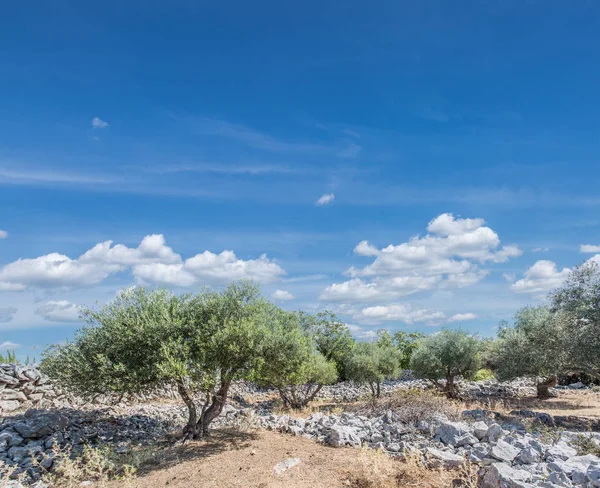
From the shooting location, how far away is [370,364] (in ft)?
92.9

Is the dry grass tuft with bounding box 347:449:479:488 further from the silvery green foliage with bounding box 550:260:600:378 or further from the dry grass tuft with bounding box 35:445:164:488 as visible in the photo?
the silvery green foliage with bounding box 550:260:600:378

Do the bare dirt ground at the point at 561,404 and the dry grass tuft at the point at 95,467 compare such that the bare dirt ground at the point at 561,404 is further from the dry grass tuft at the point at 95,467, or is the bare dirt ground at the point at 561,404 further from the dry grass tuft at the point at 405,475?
the dry grass tuft at the point at 95,467

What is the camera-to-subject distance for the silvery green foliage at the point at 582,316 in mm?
18859

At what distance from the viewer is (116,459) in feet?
44.6

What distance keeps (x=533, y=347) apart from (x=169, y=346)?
64.6 ft

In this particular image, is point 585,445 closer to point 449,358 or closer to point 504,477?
point 504,477

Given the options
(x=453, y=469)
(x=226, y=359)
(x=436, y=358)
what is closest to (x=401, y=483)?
(x=453, y=469)

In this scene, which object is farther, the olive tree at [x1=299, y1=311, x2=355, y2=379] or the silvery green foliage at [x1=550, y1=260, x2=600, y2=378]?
the olive tree at [x1=299, y1=311, x2=355, y2=379]

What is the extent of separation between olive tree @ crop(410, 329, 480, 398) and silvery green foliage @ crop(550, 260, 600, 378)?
8615 mm

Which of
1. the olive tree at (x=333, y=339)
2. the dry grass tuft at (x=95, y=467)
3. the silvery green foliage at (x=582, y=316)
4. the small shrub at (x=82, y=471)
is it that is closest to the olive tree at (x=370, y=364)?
the olive tree at (x=333, y=339)

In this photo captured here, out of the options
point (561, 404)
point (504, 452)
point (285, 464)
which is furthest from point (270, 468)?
point (561, 404)

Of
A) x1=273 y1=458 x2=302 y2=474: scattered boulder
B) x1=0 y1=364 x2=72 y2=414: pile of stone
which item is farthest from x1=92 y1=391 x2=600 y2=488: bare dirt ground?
x1=0 y1=364 x2=72 y2=414: pile of stone

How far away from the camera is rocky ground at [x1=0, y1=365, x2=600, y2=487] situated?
1033cm

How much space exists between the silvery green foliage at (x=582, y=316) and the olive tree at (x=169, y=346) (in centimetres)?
1416
